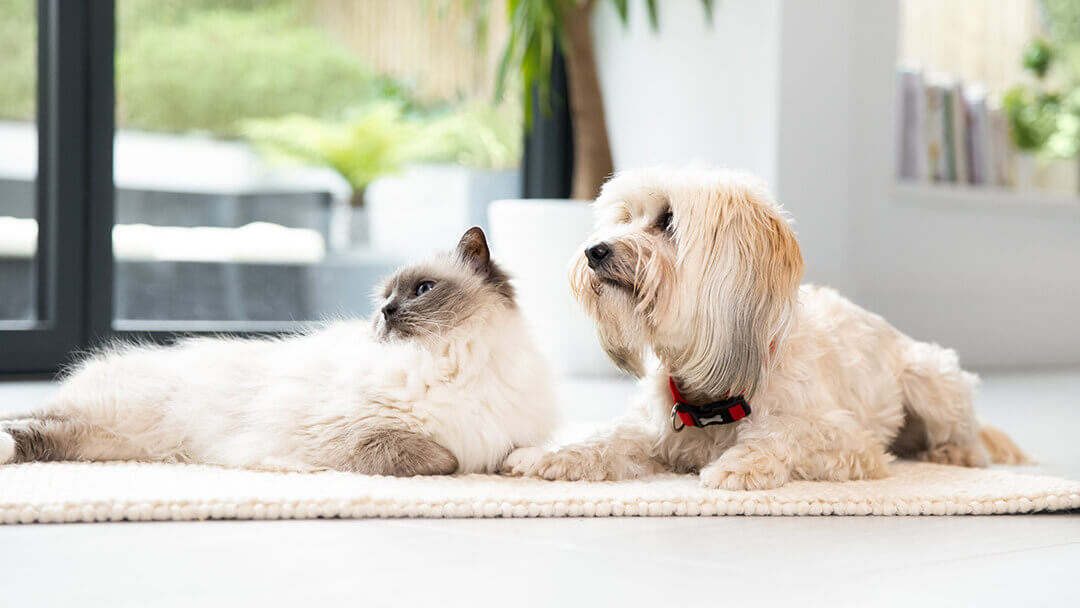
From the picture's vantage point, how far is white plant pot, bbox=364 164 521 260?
4.21m

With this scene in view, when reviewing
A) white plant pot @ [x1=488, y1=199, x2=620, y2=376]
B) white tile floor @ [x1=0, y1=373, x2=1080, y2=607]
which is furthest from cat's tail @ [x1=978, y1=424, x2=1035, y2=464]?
white plant pot @ [x1=488, y1=199, x2=620, y2=376]

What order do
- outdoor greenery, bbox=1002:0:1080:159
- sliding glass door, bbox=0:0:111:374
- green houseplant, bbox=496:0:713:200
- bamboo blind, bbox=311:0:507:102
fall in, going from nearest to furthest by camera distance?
sliding glass door, bbox=0:0:111:374
green houseplant, bbox=496:0:713:200
bamboo blind, bbox=311:0:507:102
outdoor greenery, bbox=1002:0:1080:159

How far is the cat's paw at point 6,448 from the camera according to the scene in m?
1.61

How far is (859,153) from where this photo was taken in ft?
13.5

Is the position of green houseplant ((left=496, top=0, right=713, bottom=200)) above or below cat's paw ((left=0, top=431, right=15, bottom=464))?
above

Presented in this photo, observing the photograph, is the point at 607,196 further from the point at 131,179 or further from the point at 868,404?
the point at 131,179

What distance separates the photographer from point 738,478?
159 cm

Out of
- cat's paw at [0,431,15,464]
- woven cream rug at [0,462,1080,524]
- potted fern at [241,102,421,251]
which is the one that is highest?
potted fern at [241,102,421,251]

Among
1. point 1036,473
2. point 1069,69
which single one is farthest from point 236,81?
point 1069,69

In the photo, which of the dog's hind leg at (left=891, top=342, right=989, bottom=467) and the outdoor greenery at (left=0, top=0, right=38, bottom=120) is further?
the outdoor greenery at (left=0, top=0, right=38, bottom=120)

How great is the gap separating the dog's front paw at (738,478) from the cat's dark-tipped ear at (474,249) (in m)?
0.53

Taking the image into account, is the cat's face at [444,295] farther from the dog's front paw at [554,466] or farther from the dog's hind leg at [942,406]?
the dog's hind leg at [942,406]

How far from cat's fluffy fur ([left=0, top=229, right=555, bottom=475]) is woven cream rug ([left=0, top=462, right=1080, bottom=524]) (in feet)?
0.18

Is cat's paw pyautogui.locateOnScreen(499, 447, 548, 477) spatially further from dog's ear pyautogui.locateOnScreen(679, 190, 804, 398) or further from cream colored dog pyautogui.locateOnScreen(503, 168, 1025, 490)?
dog's ear pyautogui.locateOnScreen(679, 190, 804, 398)
